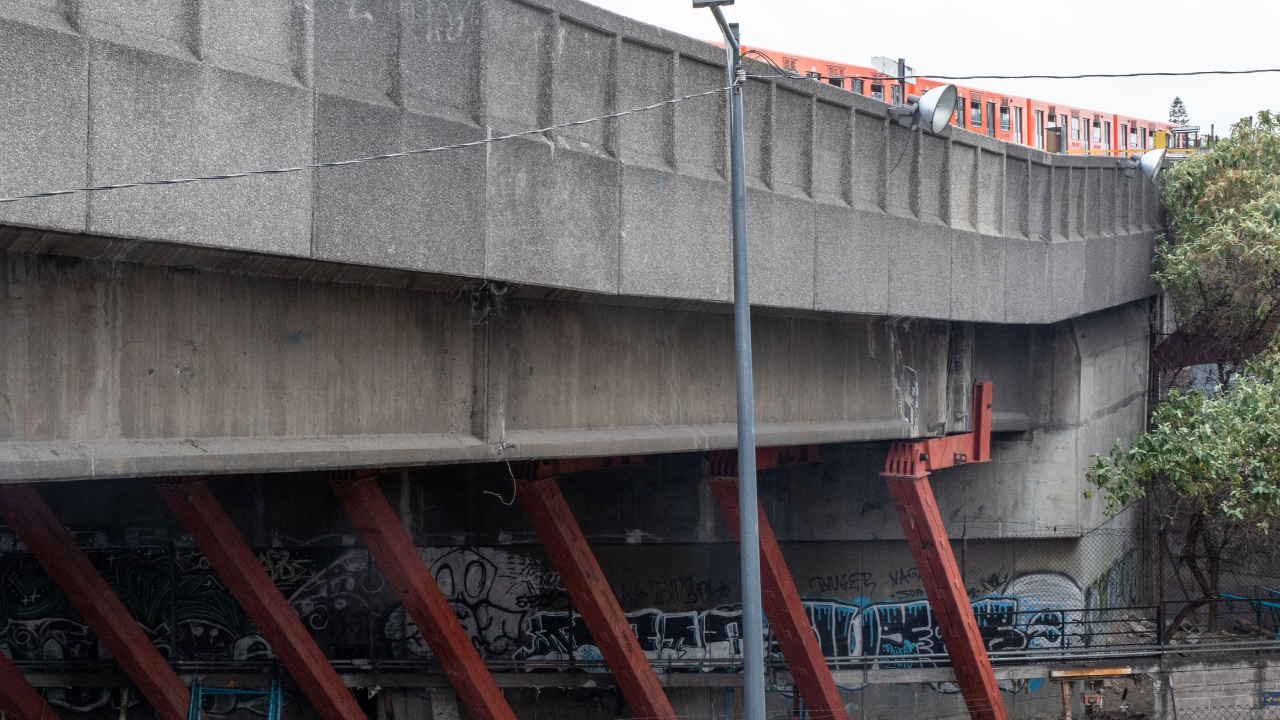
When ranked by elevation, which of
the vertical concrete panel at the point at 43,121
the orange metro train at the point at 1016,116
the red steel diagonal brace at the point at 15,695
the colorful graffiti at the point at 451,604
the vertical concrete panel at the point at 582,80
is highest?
the orange metro train at the point at 1016,116

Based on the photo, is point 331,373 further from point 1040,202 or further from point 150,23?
point 1040,202

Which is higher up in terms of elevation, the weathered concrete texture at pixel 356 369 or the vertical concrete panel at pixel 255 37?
the vertical concrete panel at pixel 255 37

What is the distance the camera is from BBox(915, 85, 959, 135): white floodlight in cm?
1223

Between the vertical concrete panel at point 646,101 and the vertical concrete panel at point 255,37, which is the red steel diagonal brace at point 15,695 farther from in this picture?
the vertical concrete panel at point 255,37

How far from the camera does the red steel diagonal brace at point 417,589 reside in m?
10.4

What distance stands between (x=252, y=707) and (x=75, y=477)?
12.9 m

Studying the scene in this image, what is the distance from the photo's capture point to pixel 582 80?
8523 millimetres

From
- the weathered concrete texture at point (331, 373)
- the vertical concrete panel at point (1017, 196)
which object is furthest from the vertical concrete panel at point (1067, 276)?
the weathered concrete texture at point (331, 373)

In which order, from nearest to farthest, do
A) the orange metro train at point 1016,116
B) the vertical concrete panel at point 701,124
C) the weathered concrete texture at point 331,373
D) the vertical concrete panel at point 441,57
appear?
the weathered concrete texture at point 331,373, the vertical concrete panel at point 441,57, the vertical concrete panel at point 701,124, the orange metro train at point 1016,116

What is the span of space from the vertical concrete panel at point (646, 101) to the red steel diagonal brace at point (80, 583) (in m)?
8.34

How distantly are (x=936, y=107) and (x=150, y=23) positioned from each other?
8.76 metres

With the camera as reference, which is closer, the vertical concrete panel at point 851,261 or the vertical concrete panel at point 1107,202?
the vertical concrete panel at point 851,261

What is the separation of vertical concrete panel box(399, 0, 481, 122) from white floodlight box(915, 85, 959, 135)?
20.8 feet

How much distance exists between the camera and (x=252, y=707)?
17.4m
